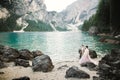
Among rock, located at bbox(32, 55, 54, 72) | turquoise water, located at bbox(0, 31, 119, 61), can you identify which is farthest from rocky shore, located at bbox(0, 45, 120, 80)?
turquoise water, located at bbox(0, 31, 119, 61)

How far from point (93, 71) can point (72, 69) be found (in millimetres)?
3110

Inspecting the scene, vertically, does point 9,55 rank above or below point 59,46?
above

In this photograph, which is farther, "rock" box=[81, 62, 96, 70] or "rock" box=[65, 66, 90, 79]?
"rock" box=[81, 62, 96, 70]

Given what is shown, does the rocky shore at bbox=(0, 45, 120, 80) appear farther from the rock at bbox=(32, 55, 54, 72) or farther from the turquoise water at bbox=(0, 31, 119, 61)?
the turquoise water at bbox=(0, 31, 119, 61)

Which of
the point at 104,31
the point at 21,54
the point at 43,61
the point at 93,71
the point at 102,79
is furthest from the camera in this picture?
the point at 104,31

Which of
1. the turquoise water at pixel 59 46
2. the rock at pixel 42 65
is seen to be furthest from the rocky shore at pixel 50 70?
the turquoise water at pixel 59 46

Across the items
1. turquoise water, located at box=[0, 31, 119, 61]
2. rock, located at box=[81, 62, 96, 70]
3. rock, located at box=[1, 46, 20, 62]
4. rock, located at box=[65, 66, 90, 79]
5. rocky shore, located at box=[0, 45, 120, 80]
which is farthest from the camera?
turquoise water, located at box=[0, 31, 119, 61]

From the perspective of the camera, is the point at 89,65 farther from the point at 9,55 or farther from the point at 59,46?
the point at 59,46

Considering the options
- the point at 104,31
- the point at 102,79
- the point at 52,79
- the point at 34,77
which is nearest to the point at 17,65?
the point at 34,77

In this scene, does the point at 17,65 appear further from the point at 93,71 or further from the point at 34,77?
the point at 93,71

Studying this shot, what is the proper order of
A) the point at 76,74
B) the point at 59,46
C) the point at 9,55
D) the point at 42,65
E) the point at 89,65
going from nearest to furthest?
the point at 76,74, the point at 42,65, the point at 89,65, the point at 9,55, the point at 59,46

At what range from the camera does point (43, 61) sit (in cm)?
2219

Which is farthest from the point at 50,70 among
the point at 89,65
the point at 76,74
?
the point at 89,65

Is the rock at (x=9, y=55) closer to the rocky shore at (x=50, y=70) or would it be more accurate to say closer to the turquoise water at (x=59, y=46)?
the rocky shore at (x=50, y=70)
